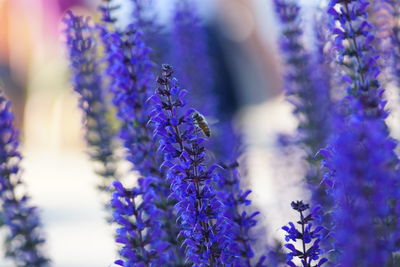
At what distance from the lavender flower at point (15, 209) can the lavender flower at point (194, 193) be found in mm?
1925

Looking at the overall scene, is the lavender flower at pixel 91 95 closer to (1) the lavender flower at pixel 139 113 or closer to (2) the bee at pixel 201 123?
(1) the lavender flower at pixel 139 113

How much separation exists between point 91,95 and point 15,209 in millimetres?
1224

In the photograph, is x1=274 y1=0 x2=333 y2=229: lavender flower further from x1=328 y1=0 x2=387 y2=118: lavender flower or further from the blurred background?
the blurred background

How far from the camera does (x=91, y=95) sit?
536 centimetres

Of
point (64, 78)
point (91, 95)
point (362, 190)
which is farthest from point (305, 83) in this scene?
point (64, 78)

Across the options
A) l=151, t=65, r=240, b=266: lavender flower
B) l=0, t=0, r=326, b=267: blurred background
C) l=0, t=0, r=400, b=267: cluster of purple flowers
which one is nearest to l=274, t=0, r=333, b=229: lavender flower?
l=0, t=0, r=400, b=267: cluster of purple flowers

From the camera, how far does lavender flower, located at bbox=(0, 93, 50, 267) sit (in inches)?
174

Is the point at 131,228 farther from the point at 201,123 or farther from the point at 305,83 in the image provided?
the point at 305,83

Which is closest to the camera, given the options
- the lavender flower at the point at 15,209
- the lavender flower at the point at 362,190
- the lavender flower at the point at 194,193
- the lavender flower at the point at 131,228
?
the lavender flower at the point at 362,190

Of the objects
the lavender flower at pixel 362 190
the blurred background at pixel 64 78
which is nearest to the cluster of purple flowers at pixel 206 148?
the lavender flower at pixel 362 190

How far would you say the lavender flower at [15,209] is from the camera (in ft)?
14.5

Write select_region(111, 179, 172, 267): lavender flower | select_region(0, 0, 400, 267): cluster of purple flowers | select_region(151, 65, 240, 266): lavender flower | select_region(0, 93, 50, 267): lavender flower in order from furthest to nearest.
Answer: select_region(0, 93, 50, 267): lavender flower
select_region(111, 179, 172, 267): lavender flower
select_region(151, 65, 240, 266): lavender flower
select_region(0, 0, 400, 267): cluster of purple flowers

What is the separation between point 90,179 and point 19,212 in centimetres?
992

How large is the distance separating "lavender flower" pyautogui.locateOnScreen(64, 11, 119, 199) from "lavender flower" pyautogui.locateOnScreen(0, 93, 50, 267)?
0.68 m
